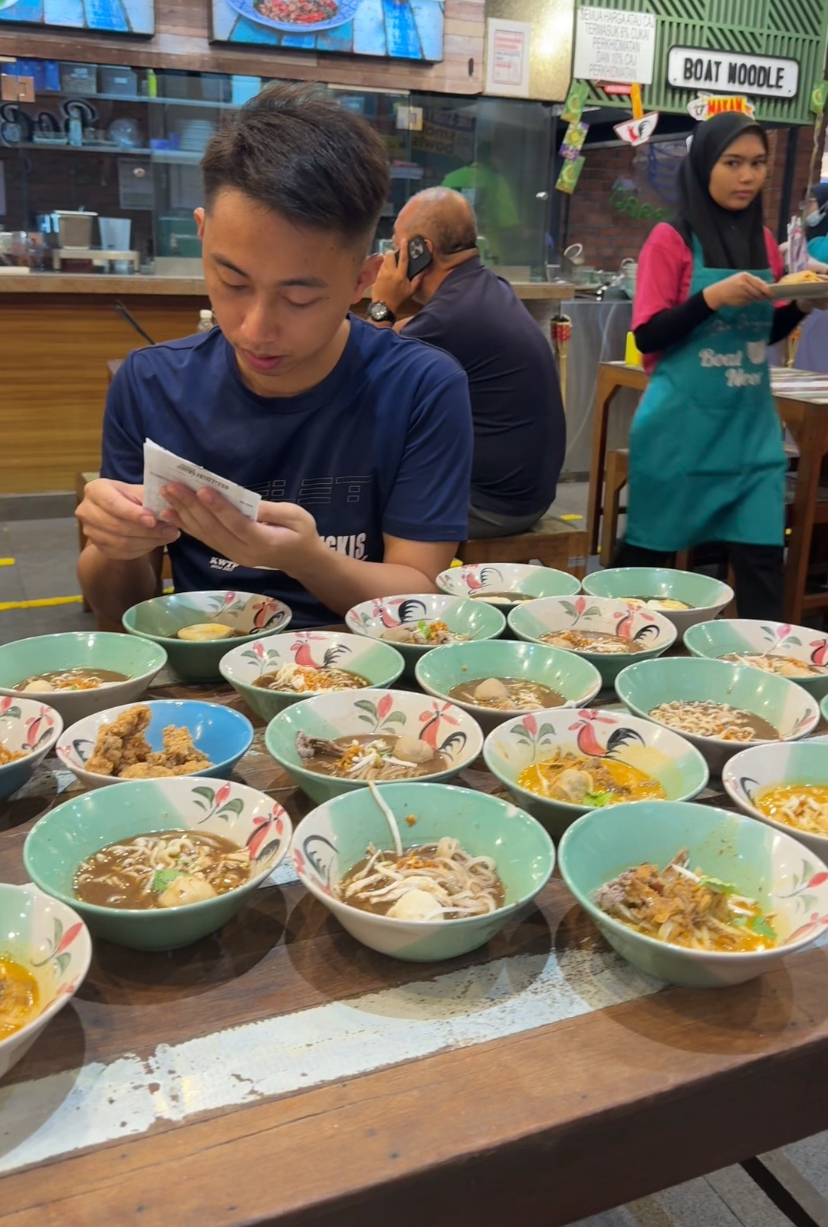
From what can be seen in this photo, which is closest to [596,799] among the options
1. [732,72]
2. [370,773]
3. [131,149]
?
[370,773]

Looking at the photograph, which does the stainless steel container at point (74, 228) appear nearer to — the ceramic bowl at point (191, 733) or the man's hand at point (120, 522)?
the man's hand at point (120, 522)

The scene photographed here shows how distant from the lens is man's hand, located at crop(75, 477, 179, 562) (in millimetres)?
1468

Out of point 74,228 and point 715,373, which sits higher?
point 74,228

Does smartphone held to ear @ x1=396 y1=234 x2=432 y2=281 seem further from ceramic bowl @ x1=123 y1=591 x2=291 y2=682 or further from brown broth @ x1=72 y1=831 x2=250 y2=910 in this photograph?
brown broth @ x1=72 y1=831 x2=250 y2=910

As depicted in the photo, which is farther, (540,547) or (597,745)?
(540,547)

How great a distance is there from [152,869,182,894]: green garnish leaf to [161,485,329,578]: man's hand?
1.91 feet

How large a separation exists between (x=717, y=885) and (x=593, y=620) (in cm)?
80

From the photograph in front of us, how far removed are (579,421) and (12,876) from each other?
6087 mm

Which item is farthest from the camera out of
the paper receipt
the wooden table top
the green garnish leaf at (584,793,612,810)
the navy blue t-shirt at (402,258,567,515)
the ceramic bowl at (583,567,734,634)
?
the navy blue t-shirt at (402,258,567,515)

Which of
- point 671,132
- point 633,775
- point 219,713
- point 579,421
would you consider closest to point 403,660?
point 219,713

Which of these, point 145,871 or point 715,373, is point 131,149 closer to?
point 715,373

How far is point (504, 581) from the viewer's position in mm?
1911

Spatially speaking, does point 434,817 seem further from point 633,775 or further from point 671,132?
point 671,132

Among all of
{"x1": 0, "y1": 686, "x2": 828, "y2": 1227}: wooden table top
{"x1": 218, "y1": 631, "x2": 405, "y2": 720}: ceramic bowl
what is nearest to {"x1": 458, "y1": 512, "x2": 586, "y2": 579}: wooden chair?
{"x1": 218, "y1": 631, "x2": 405, "y2": 720}: ceramic bowl
